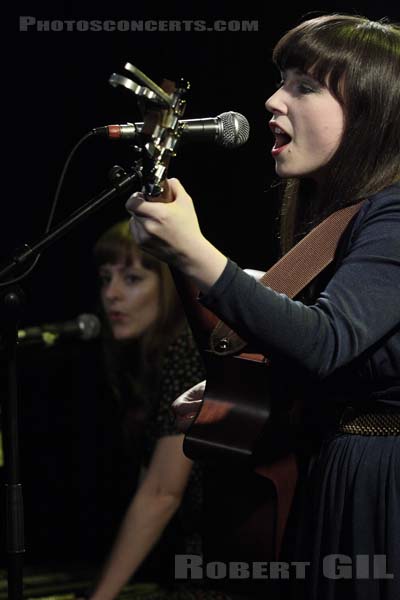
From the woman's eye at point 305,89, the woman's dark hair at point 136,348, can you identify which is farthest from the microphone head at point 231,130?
the woman's dark hair at point 136,348

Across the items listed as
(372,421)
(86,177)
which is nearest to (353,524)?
(372,421)

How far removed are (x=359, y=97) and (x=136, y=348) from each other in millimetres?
2028

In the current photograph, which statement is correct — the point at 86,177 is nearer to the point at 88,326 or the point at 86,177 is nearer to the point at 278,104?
the point at 88,326

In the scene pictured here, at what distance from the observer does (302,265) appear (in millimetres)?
1828

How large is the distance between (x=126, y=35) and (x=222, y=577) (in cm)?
271

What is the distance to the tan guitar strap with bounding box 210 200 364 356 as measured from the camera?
181cm

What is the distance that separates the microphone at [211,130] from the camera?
1813 mm

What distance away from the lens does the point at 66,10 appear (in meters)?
4.04

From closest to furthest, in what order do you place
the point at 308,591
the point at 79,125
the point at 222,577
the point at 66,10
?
the point at 308,591 → the point at 222,577 → the point at 66,10 → the point at 79,125

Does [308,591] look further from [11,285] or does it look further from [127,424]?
[127,424]

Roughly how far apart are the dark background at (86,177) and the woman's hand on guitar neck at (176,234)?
2.21 meters

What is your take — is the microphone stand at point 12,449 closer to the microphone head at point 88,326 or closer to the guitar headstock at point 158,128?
the guitar headstock at point 158,128

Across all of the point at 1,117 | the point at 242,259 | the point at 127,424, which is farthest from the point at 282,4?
the point at 127,424

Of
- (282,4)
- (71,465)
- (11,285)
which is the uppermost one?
(282,4)
